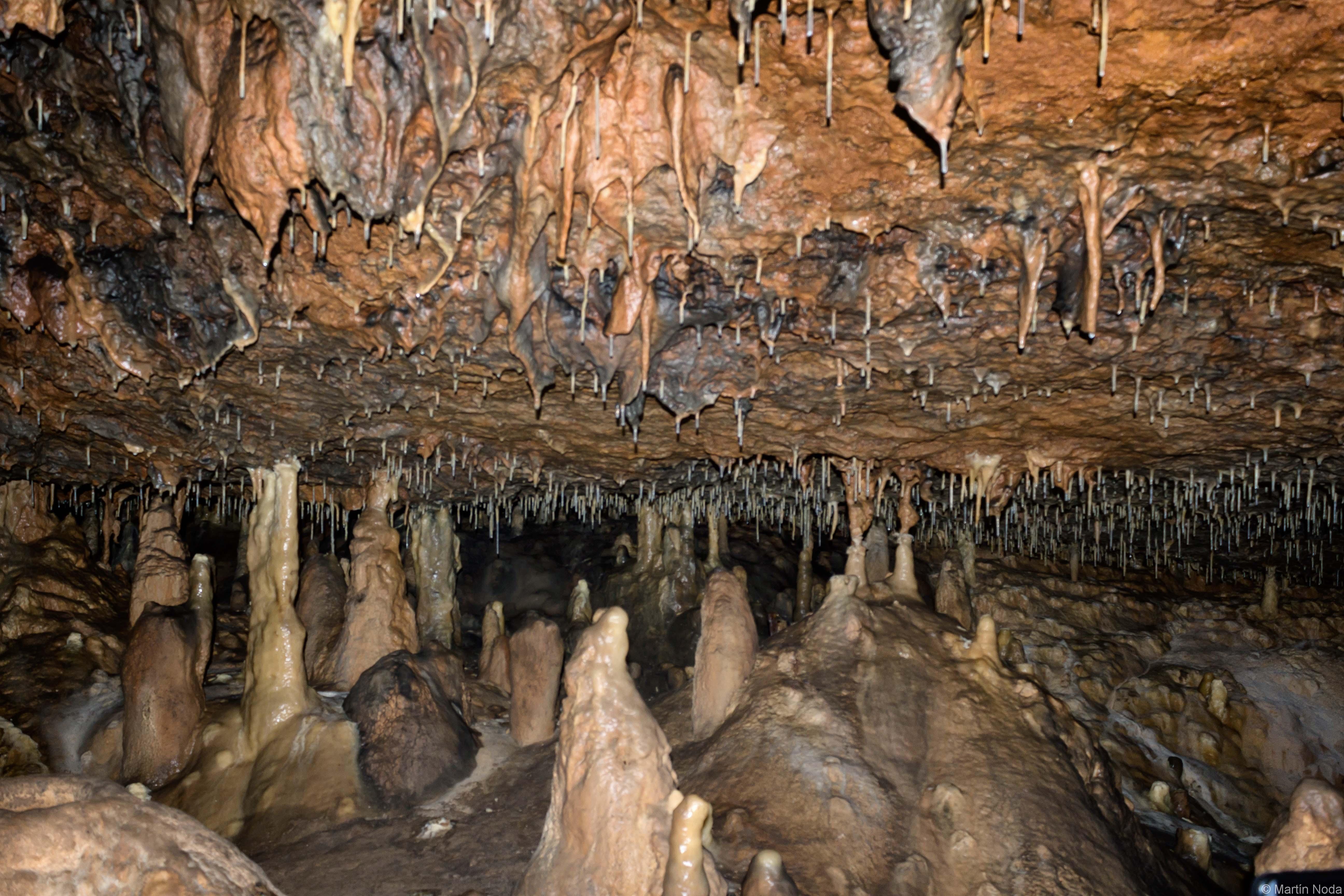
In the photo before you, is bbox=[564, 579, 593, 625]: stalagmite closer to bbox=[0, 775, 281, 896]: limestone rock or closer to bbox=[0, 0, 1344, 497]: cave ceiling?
bbox=[0, 0, 1344, 497]: cave ceiling

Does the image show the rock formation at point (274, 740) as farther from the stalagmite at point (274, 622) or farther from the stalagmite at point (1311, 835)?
the stalagmite at point (1311, 835)

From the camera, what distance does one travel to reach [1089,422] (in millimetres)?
11539

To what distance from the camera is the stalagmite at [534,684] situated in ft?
40.6

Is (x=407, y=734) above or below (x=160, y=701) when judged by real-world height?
below

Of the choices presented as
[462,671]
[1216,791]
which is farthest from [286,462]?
[1216,791]

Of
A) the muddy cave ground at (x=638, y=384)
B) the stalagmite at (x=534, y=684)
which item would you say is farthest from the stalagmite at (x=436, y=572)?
the stalagmite at (x=534, y=684)

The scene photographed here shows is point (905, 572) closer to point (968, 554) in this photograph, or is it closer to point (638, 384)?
point (638, 384)

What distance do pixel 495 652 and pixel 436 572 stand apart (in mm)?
5001

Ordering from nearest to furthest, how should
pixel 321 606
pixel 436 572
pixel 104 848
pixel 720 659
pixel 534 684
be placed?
pixel 104 848, pixel 720 659, pixel 534 684, pixel 321 606, pixel 436 572

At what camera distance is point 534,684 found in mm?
12422

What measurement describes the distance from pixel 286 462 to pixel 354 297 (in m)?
6.61

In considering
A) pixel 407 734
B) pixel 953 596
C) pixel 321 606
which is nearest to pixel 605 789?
pixel 407 734

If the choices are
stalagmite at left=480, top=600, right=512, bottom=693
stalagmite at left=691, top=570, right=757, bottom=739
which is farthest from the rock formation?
stalagmite at left=691, top=570, right=757, bottom=739

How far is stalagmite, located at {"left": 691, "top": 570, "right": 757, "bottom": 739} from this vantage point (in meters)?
9.89
